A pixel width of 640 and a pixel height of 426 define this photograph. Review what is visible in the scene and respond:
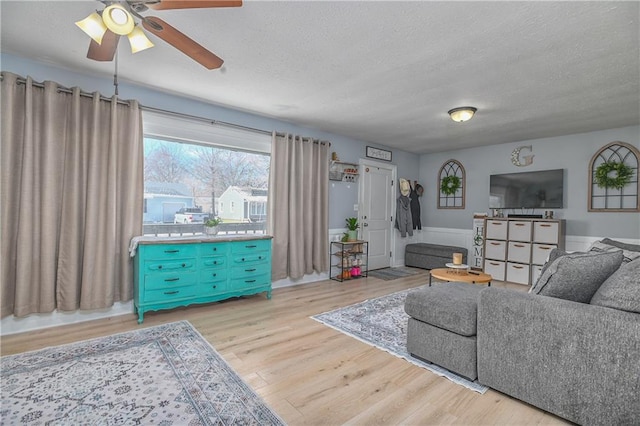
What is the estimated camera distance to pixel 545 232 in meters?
4.57

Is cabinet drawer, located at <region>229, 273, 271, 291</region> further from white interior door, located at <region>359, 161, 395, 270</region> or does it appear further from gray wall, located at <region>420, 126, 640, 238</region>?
gray wall, located at <region>420, 126, 640, 238</region>

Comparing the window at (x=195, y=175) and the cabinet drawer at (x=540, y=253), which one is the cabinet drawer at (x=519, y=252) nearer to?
the cabinet drawer at (x=540, y=253)

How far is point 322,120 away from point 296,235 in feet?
5.54

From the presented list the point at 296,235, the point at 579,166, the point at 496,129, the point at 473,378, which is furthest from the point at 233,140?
the point at 579,166

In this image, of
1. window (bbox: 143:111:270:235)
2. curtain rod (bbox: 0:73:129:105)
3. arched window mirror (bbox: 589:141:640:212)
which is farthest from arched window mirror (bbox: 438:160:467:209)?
curtain rod (bbox: 0:73:129:105)

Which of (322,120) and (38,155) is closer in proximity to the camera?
(38,155)

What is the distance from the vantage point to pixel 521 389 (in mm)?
1771

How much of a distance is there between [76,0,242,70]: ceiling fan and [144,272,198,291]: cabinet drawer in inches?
78.5

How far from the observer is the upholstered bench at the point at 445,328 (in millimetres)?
2000

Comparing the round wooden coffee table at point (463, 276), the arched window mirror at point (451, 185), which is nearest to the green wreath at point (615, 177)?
the arched window mirror at point (451, 185)

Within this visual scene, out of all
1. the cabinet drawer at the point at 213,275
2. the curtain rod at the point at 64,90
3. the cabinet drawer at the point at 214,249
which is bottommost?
the cabinet drawer at the point at 213,275

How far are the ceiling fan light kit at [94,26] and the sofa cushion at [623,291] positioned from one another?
Result: 3.12 meters

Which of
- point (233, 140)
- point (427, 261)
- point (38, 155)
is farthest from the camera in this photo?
point (427, 261)

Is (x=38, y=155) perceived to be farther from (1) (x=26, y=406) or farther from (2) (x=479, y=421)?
(2) (x=479, y=421)
